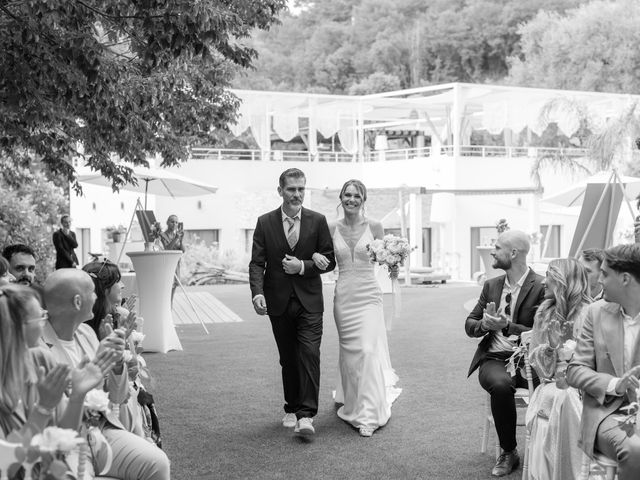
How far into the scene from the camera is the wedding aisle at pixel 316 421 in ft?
21.2

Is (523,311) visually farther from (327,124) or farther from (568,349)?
(327,124)

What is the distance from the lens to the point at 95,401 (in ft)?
12.3

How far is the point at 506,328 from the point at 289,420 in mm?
2169

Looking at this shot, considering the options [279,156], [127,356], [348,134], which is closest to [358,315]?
[127,356]

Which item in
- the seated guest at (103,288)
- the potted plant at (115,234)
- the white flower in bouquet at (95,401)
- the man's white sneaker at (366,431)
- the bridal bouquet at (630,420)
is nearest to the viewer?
the white flower in bouquet at (95,401)

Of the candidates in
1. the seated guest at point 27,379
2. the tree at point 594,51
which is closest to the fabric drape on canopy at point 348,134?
the tree at point 594,51

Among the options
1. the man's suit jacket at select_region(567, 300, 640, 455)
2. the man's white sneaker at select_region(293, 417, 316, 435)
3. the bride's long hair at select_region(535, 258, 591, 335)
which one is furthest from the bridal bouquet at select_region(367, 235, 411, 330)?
the man's suit jacket at select_region(567, 300, 640, 455)

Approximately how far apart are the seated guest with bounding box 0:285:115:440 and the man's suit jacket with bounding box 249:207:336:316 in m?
3.77

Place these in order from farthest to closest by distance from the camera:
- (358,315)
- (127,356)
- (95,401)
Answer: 1. (358,315)
2. (127,356)
3. (95,401)

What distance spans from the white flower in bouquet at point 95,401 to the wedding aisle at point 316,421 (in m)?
2.60

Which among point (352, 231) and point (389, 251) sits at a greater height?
point (352, 231)

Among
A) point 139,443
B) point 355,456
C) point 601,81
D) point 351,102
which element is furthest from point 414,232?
point 139,443

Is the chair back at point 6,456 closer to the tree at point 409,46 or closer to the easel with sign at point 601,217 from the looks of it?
the easel with sign at point 601,217

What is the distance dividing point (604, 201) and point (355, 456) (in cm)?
504
